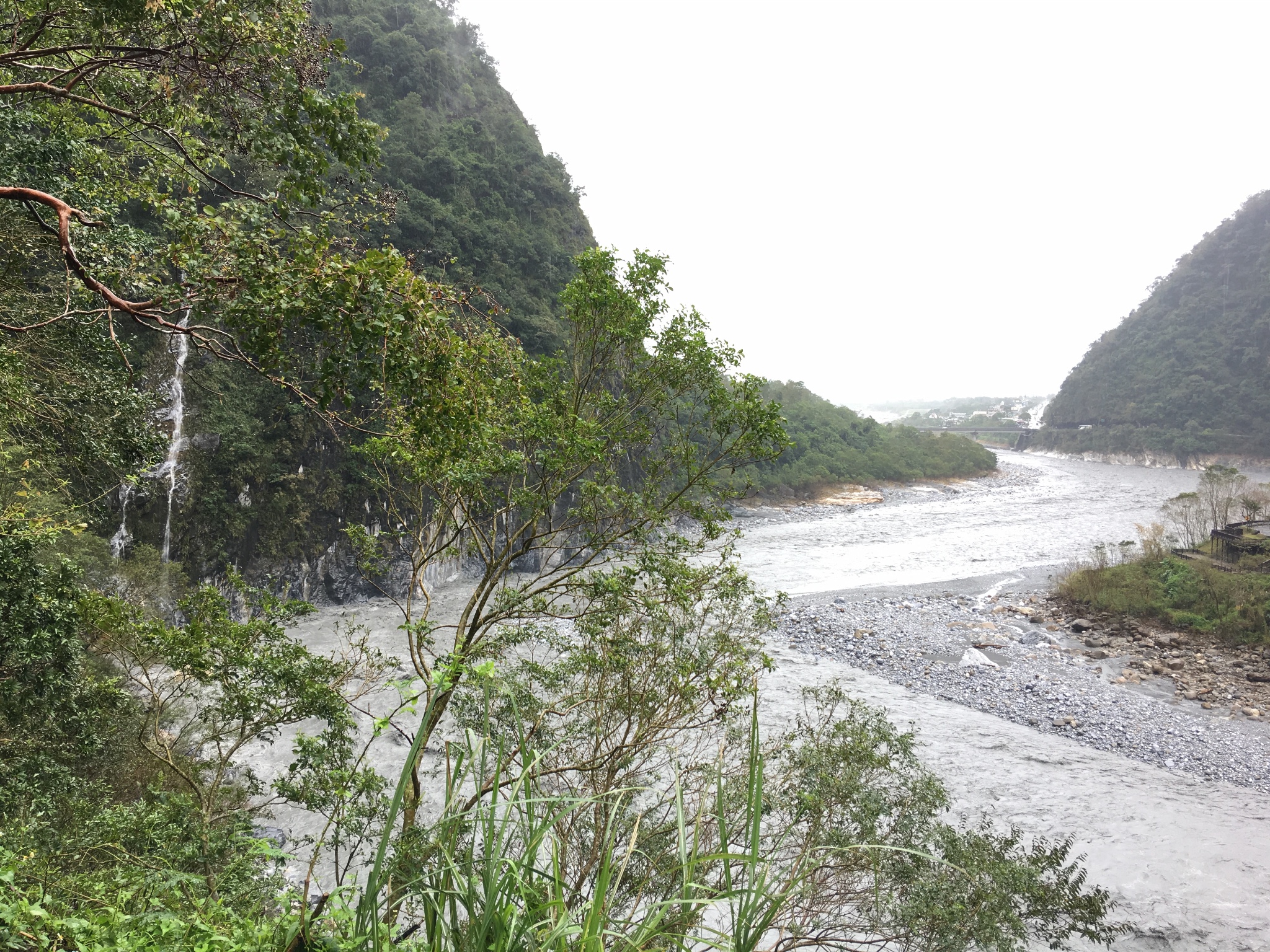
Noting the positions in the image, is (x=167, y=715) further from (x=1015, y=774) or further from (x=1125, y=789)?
(x=1125, y=789)

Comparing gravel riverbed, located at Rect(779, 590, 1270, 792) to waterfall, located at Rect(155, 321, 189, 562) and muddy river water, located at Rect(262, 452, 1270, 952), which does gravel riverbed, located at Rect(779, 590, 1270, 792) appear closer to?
muddy river water, located at Rect(262, 452, 1270, 952)

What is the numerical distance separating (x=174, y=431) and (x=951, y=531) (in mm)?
32040

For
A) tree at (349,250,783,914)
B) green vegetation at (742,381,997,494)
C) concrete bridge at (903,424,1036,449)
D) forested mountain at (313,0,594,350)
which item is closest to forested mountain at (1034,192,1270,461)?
concrete bridge at (903,424,1036,449)

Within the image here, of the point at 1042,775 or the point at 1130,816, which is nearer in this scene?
the point at 1130,816

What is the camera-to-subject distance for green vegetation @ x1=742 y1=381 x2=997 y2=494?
42312mm

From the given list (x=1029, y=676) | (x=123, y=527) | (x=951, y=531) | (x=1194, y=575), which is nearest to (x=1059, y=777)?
(x=1029, y=676)

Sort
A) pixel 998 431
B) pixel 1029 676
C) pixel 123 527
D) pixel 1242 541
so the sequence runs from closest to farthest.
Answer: pixel 123 527, pixel 1029 676, pixel 1242 541, pixel 998 431

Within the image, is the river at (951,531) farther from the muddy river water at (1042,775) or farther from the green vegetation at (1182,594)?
the green vegetation at (1182,594)

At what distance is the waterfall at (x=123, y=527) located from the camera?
44.4 feet

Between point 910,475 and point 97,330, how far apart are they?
5193 cm

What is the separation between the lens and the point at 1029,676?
14195mm

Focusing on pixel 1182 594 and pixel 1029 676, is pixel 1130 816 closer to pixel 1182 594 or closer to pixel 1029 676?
pixel 1029 676

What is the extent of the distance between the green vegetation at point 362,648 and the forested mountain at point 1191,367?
5887 cm

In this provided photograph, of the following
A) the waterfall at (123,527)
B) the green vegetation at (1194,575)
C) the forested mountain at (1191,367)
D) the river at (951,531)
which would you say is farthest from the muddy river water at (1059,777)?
→ the forested mountain at (1191,367)
